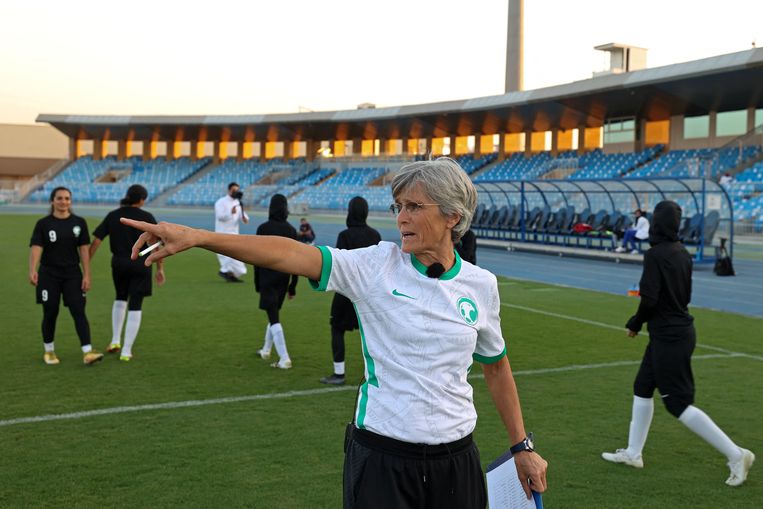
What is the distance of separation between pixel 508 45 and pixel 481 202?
38.9 meters

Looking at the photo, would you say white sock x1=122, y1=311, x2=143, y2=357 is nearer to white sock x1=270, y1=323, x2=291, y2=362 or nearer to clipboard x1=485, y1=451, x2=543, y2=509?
white sock x1=270, y1=323, x2=291, y2=362

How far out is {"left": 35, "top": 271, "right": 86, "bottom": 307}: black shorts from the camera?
27.1ft

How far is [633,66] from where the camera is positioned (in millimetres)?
50500

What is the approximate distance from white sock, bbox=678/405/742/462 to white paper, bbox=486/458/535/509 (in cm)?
293

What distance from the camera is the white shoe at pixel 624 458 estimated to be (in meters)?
5.55

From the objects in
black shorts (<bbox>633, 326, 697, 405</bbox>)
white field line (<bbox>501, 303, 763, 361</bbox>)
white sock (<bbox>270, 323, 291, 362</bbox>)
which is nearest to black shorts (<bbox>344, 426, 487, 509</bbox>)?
black shorts (<bbox>633, 326, 697, 405</bbox>)

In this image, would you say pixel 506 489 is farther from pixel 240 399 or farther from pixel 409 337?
pixel 240 399

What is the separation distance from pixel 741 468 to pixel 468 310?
3.53m

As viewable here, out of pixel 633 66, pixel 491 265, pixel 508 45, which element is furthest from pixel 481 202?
pixel 508 45

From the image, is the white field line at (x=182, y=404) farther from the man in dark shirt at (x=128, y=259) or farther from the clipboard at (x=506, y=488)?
the clipboard at (x=506, y=488)

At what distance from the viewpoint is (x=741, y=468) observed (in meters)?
5.25

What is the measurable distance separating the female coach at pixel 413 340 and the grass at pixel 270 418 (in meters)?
2.30

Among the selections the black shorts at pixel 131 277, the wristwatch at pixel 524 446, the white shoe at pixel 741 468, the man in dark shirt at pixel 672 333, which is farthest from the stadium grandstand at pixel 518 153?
the wristwatch at pixel 524 446

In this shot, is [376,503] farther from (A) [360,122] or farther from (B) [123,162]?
(B) [123,162]
